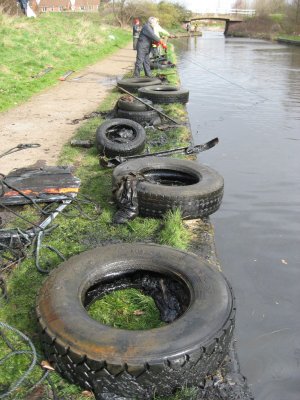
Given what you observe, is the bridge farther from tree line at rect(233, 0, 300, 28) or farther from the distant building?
the distant building

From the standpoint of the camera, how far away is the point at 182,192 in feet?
16.8

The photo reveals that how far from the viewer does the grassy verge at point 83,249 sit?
10.0 feet

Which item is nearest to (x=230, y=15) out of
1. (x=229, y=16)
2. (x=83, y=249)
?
(x=229, y=16)

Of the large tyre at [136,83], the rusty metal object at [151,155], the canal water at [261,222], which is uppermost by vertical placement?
the large tyre at [136,83]

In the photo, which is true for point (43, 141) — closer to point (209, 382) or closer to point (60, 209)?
point (60, 209)

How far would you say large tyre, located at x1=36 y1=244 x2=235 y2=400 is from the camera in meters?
2.74

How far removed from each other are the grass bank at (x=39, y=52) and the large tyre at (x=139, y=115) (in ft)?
11.2

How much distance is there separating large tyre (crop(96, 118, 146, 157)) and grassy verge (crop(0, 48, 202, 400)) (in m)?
0.29

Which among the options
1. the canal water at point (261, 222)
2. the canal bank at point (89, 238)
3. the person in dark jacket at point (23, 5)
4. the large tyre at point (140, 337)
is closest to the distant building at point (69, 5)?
the person in dark jacket at point (23, 5)

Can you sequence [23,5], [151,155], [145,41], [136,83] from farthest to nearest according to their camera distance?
1. [23,5]
2. [145,41]
3. [136,83]
4. [151,155]

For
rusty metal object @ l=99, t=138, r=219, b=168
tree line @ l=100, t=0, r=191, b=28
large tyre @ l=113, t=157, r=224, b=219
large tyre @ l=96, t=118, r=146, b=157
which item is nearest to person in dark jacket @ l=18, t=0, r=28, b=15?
tree line @ l=100, t=0, r=191, b=28

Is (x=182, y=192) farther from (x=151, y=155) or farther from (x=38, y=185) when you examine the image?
(x=151, y=155)

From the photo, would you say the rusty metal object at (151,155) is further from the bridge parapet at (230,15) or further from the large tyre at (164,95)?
the bridge parapet at (230,15)

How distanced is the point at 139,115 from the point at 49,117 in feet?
7.81
